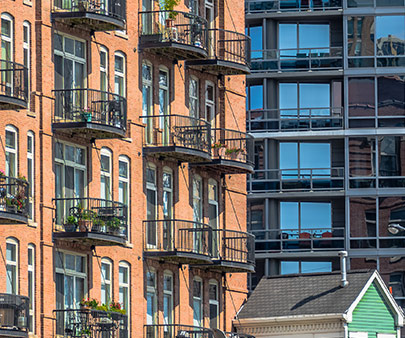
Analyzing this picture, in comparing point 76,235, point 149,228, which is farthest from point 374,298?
point 76,235

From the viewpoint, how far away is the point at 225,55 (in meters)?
68.2

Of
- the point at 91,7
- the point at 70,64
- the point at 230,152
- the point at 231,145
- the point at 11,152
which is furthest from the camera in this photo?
the point at 231,145

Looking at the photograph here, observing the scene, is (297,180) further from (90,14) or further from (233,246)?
(90,14)

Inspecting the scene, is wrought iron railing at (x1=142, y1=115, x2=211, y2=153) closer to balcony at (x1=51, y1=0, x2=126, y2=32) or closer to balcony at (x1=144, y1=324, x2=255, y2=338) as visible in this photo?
balcony at (x1=51, y1=0, x2=126, y2=32)

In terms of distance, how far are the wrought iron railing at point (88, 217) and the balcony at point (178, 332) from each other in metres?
4.57

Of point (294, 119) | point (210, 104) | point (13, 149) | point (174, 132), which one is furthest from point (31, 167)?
point (294, 119)

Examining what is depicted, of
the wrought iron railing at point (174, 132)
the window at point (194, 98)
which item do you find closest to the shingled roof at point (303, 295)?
the wrought iron railing at point (174, 132)

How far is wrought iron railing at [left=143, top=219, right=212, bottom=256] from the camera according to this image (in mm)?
62750

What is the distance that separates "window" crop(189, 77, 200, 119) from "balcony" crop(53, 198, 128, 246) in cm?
871

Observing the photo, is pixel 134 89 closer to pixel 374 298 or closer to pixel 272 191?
pixel 374 298

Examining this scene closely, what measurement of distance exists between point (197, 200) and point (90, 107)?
9511 mm

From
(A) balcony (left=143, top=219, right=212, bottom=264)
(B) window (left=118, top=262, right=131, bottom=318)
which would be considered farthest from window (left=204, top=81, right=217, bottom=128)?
(B) window (left=118, top=262, right=131, bottom=318)

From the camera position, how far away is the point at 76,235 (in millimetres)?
56906

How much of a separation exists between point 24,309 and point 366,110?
30703mm
